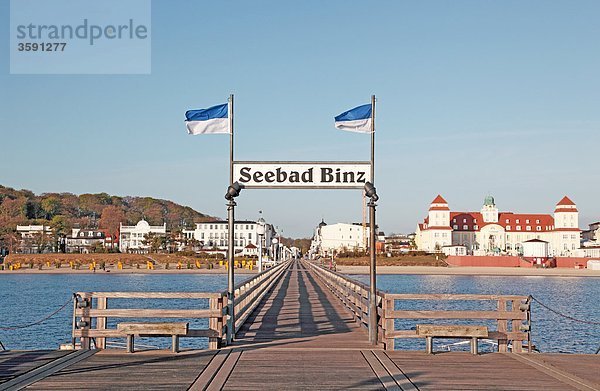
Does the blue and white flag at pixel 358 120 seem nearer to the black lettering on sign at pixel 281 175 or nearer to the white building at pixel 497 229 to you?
the black lettering on sign at pixel 281 175

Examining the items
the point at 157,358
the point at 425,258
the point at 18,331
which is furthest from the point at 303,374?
the point at 425,258

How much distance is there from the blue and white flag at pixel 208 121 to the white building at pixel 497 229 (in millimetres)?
143115

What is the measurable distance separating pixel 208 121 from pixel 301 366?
615 centimetres

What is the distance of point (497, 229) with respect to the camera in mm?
161750

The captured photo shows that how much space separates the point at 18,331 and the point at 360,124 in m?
23.4

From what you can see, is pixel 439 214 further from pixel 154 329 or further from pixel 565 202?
pixel 154 329

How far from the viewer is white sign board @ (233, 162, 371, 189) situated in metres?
16.0

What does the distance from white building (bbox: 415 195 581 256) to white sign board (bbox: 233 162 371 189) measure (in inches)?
5601

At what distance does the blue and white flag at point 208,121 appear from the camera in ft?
52.6

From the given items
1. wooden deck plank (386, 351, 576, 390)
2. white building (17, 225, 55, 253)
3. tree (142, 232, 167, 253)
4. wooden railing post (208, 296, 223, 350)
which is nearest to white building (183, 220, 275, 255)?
tree (142, 232, 167, 253)

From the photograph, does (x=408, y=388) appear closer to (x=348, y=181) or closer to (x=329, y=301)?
(x=348, y=181)

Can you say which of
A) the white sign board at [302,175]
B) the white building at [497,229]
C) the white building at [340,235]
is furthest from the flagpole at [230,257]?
the white building at [340,235]

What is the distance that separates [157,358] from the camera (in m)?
13.7

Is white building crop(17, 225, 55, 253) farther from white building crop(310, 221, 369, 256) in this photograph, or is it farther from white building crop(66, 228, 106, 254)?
white building crop(310, 221, 369, 256)
